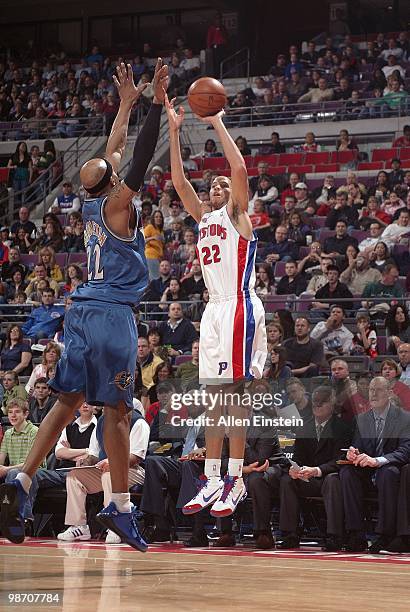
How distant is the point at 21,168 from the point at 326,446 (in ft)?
42.3

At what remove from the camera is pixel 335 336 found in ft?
37.5

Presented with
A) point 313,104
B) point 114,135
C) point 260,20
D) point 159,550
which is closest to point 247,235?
point 114,135

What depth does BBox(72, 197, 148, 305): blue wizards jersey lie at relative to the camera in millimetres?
5676

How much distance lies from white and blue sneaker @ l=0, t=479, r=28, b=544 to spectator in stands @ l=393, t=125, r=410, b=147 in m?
12.8

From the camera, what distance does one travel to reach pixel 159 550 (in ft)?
26.2

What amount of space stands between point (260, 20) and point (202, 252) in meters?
18.9

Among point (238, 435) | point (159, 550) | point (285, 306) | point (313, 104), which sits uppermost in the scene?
point (313, 104)

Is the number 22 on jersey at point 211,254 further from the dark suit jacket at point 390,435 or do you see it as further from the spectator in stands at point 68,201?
the spectator in stands at point 68,201

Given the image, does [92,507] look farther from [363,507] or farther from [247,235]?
[247,235]

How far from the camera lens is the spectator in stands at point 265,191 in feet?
52.0

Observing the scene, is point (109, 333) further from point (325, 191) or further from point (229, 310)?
point (325, 191)

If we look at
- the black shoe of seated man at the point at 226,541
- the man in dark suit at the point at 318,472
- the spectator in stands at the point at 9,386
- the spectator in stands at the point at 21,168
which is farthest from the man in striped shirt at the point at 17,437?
the spectator in stands at the point at 21,168

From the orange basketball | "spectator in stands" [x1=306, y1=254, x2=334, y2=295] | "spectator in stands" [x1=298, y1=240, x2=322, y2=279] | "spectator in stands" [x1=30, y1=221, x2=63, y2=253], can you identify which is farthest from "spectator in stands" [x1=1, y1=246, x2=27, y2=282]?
the orange basketball

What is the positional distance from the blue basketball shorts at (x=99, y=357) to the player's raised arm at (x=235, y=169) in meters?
1.32
